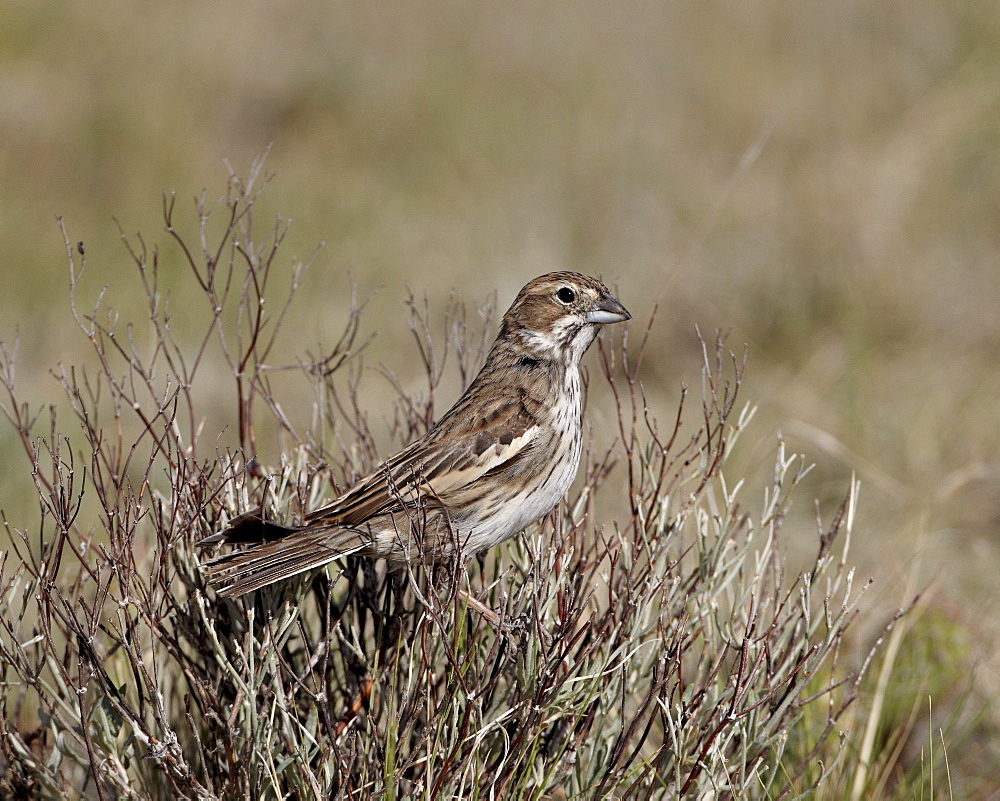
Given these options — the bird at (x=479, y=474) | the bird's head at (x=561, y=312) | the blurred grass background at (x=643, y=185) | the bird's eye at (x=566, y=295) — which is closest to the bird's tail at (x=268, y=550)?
the bird at (x=479, y=474)

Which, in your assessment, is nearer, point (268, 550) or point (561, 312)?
point (268, 550)

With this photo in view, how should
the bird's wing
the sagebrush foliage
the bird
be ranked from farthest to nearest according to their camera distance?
the bird's wing, the bird, the sagebrush foliage

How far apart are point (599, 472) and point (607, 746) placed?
96 centimetres

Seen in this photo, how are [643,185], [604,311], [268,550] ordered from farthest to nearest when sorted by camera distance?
[643,185] → [604,311] → [268,550]

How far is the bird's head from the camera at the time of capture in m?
4.01

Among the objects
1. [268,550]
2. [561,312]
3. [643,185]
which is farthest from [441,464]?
[643,185]

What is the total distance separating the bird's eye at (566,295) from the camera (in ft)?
13.2

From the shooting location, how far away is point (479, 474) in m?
3.57

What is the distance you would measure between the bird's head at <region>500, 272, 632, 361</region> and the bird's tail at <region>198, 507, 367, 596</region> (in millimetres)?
1038

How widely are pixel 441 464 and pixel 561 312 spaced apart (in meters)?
0.77

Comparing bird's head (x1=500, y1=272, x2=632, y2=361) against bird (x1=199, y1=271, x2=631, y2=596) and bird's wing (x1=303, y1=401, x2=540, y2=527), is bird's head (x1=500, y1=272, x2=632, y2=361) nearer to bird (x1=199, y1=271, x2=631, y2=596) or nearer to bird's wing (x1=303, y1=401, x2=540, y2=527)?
bird (x1=199, y1=271, x2=631, y2=596)

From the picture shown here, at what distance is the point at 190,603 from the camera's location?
3.50 meters

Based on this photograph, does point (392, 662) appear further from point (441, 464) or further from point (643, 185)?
point (643, 185)

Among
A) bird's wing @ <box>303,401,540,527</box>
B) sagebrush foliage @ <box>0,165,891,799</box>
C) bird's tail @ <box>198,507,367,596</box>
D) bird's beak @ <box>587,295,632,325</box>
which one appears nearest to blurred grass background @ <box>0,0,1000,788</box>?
sagebrush foliage @ <box>0,165,891,799</box>
